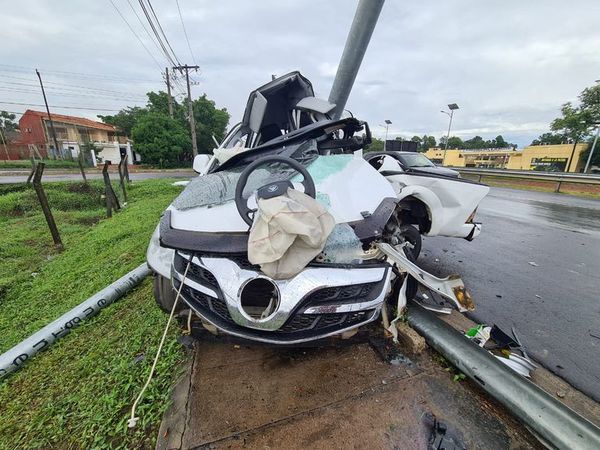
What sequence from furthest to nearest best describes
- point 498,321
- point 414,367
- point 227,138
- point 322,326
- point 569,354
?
1. point 227,138
2. point 498,321
3. point 569,354
4. point 414,367
5. point 322,326

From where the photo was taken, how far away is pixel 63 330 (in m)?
2.59

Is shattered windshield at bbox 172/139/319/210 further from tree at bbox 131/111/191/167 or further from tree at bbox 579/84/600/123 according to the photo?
tree at bbox 579/84/600/123

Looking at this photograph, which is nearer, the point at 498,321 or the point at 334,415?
the point at 334,415

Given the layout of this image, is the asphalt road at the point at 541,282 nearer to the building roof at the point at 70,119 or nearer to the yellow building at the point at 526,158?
the yellow building at the point at 526,158

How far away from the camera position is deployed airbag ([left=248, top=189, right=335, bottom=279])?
1.42 m

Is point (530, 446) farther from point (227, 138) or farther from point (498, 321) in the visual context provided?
point (227, 138)

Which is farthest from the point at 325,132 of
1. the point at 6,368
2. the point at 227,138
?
the point at 6,368

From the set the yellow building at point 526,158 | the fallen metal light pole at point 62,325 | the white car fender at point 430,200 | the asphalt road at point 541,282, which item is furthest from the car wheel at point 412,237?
the yellow building at point 526,158

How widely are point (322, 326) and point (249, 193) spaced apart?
100cm

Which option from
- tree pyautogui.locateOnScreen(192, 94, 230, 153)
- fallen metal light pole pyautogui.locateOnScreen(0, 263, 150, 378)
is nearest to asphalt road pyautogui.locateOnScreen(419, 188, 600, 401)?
fallen metal light pole pyautogui.locateOnScreen(0, 263, 150, 378)

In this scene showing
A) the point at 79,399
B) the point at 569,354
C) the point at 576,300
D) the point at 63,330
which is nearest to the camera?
the point at 79,399

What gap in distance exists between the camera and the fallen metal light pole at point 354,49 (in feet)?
12.5

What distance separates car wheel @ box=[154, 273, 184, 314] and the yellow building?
30.0m

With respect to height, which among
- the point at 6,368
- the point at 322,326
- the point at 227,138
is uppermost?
the point at 227,138
